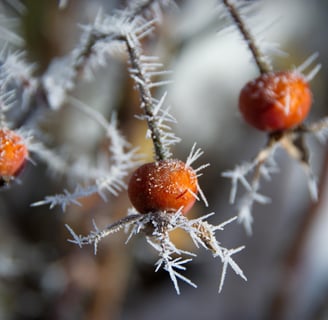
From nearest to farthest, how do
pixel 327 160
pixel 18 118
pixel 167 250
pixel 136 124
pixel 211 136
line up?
pixel 167 250, pixel 18 118, pixel 136 124, pixel 327 160, pixel 211 136

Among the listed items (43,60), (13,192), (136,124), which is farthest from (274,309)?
(43,60)

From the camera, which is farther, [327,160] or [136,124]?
[327,160]

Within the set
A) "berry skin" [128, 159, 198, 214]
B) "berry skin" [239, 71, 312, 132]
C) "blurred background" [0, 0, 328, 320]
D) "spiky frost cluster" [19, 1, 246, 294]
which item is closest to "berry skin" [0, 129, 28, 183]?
"spiky frost cluster" [19, 1, 246, 294]

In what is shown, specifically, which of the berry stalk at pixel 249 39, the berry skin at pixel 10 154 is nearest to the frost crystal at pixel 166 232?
the berry skin at pixel 10 154

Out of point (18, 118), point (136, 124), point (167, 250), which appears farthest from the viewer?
point (136, 124)

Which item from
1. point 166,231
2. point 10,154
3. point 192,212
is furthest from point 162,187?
point 192,212

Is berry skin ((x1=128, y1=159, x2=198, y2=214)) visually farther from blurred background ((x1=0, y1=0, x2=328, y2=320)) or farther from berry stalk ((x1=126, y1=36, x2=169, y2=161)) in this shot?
blurred background ((x1=0, y1=0, x2=328, y2=320))

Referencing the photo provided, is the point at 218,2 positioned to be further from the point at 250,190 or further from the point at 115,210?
the point at 115,210

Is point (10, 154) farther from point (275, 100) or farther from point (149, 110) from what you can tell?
point (275, 100)
